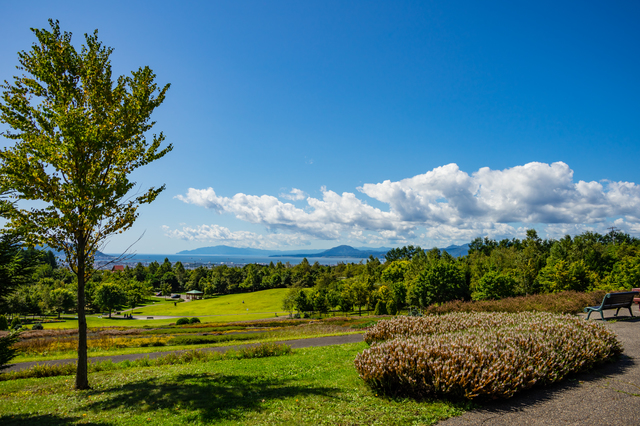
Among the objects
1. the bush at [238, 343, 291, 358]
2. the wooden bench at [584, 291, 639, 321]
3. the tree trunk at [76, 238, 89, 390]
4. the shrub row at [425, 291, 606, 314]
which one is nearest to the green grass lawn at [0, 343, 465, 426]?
the tree trunk at [76, 238, 89, 390]

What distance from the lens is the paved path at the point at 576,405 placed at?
535 cm

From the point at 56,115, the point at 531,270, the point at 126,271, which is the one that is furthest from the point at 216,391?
the point at 126,271

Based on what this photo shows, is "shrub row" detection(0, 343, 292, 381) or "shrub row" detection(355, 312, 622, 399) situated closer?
"shrub row" detection(355, 312, 622, 399)

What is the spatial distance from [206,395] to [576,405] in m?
8.02

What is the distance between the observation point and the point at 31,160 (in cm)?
861

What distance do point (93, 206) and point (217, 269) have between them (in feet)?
433

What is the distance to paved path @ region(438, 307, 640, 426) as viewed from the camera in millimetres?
5348

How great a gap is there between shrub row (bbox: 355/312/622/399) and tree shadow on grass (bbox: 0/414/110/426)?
239 inches

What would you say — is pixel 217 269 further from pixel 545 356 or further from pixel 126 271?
pixel 545 356

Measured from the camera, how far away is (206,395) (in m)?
7.49

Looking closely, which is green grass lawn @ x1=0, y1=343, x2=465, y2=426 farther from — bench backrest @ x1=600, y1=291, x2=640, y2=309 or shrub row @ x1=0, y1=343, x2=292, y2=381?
bench backrest @ x1=600, y1=291, x2=640, y2=309

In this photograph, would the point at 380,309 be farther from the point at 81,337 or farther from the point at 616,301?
the point at 81,337

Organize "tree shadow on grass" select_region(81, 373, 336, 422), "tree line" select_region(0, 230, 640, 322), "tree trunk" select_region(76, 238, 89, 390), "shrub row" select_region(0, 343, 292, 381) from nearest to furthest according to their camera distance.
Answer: "tree shadow on grass" select_region(81, 373, 336, 422)
"tree trunk" select_region(76, 238, 89, 390)
"shrub row" select_region(0, 343, 292, 381)
"tree line" select_region(0, 230, 640, 322)

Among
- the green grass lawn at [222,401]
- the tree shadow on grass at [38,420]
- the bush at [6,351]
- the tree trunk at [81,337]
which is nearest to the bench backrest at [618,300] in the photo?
the green grass lawn at [222,401]
